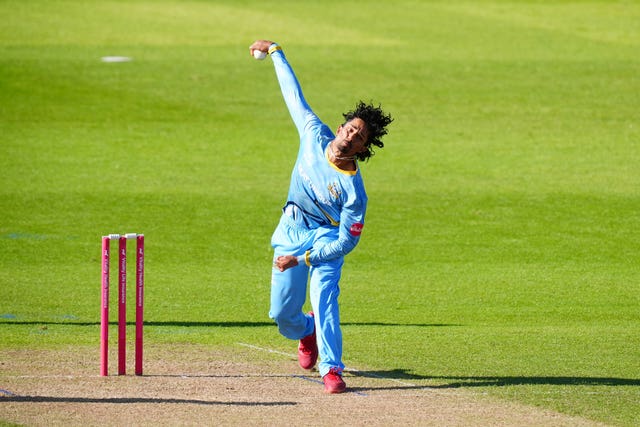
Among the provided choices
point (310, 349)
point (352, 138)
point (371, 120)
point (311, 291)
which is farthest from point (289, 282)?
point (371, 120)

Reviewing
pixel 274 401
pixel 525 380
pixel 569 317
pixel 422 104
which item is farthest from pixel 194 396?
pixel 422 104

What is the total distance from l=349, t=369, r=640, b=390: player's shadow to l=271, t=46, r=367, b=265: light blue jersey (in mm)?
1245

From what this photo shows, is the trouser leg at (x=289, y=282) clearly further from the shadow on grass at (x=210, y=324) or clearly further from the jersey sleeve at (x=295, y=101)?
the shadow on grass at (x=210, y=324)

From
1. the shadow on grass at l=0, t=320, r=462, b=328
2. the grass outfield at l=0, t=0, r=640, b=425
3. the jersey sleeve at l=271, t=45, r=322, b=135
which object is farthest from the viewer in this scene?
the shadow on grass at l=0, t=320, r=462, b=328

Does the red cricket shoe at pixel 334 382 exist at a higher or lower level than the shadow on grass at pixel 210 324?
lower

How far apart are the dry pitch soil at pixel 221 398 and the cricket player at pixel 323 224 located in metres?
0.42

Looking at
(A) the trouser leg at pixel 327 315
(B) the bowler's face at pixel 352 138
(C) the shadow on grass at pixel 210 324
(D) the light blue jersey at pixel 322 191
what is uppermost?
(B) the bowler's face at pixel 352 138

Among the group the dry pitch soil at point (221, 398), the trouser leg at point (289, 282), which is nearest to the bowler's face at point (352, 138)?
the trouser leg at point (289, 282)

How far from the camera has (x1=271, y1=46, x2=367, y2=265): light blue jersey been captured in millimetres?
9133

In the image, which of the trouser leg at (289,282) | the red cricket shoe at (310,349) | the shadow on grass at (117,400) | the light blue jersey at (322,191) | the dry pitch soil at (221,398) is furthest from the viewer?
the red cricket shoe at (310,349)

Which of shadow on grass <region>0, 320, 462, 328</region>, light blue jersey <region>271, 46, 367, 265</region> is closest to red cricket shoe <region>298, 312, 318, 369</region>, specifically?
light blue jersey <region>271, 46, 367, 265</region>

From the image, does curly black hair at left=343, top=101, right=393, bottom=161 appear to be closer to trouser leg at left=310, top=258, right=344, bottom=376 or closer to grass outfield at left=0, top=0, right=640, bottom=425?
trouser leg at left=310, top=258, right=344, bottom=376

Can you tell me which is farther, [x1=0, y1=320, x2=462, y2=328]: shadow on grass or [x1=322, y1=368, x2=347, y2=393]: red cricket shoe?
[x1=0, y1=320, x2=462, y2=328]: shadow on grass

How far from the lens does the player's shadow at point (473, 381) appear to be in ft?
31.3
